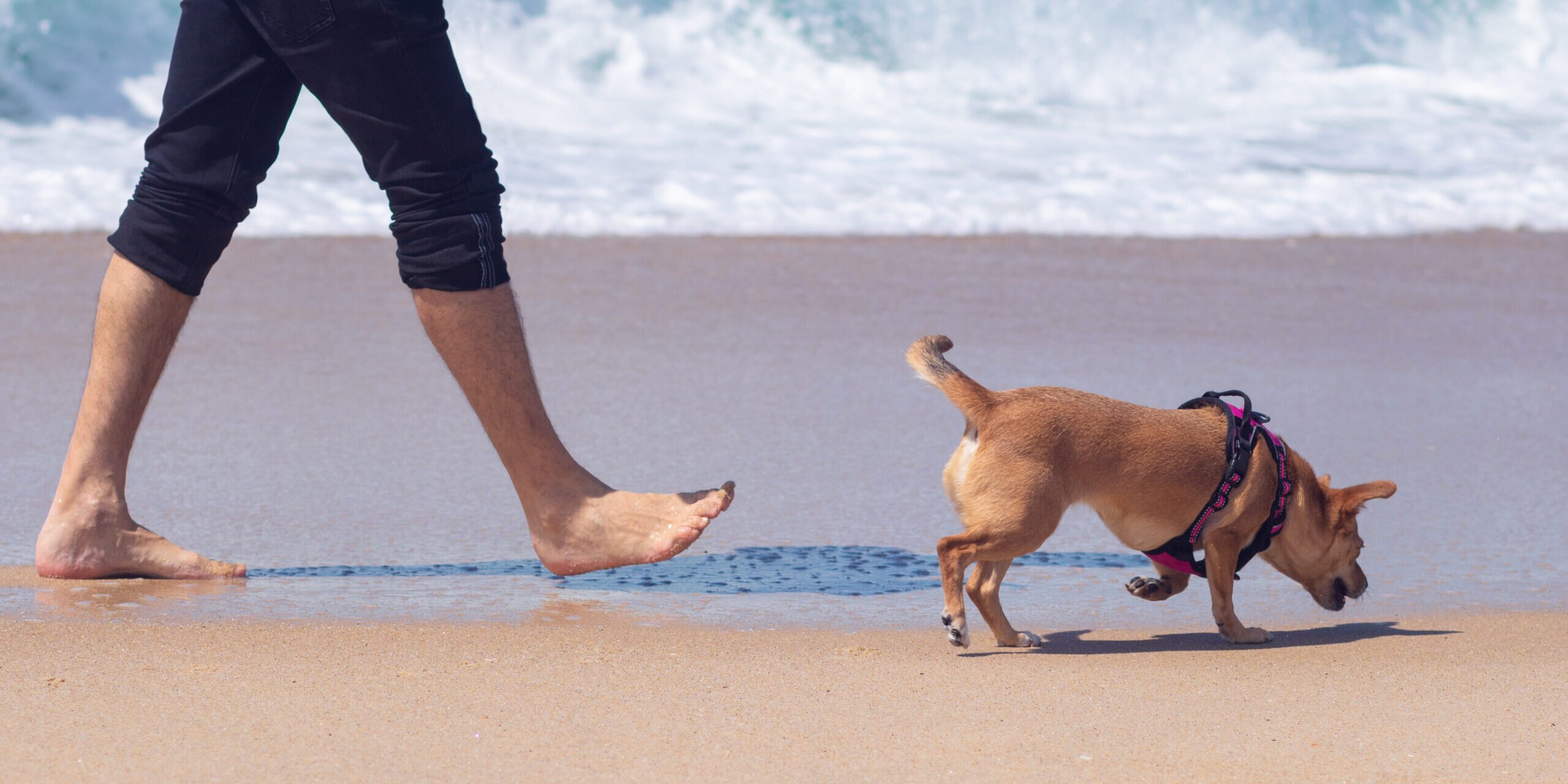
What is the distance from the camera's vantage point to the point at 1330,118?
35.8ft

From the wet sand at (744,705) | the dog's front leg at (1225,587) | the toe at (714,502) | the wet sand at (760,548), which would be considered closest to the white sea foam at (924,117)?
the wet sand at (760,548)

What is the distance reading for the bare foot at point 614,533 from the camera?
9.64ft

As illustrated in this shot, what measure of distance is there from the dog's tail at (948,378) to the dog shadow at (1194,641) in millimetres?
432

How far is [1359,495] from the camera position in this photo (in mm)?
3145

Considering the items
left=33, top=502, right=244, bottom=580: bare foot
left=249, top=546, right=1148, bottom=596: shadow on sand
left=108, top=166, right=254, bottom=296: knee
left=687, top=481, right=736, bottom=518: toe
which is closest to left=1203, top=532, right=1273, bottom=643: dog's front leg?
left=249, top=546, right=1148, bottom=596: shadow on sand

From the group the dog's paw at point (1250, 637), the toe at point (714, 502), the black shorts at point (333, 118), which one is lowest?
the dog's paw at point (1250, 637)

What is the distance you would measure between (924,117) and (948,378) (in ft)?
26.8

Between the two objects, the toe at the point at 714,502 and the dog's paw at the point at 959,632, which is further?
the toe at the point at 714,502

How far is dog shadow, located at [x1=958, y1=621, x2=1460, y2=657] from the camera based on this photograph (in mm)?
2762

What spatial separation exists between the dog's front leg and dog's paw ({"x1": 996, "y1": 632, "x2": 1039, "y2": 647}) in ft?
1.14

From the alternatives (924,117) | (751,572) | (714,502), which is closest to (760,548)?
(751,572)

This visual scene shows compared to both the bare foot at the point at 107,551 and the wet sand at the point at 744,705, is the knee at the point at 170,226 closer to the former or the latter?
the bare foot at the point at 107,551

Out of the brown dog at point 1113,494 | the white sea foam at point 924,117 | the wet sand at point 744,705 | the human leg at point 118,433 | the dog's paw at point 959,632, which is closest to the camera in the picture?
the wet sand at point 744,705

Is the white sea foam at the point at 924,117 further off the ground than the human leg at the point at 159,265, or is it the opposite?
the white sea foam at the point at 924,117
